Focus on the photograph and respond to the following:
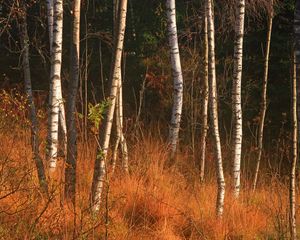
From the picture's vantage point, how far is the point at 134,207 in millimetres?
5797

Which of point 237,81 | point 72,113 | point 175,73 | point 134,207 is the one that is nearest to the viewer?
point 72,113

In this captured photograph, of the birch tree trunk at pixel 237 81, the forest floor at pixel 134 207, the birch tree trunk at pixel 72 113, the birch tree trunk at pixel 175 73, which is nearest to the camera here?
the forest floor at pixel 134 207

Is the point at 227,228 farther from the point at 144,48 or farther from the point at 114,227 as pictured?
the point at 144,48

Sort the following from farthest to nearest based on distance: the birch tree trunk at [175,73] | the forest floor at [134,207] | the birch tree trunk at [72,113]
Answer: the birch tree trunk at [175,73] → the birch tree trunk at [72,113] → the forest floor at [134,207]

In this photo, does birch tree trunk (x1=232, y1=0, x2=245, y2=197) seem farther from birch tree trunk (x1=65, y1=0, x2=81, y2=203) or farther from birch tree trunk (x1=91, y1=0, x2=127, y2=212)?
birch tree trunk (x1=65, y1=0, x2=81, y2=203)

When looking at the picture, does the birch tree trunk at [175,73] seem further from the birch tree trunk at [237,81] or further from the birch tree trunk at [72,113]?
the birch tree trunk at [72,113]

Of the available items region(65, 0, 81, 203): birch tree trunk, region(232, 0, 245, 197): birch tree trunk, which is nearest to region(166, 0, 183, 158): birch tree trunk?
region(232, 0, 245, 197): birch tree trunk

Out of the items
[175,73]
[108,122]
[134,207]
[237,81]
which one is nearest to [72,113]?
[108,122]

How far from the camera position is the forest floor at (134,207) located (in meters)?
4.80

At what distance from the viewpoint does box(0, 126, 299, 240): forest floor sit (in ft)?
15.7

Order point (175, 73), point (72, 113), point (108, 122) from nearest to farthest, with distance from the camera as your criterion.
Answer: point (108, 122) < point (72, 113) < point (175, 73)

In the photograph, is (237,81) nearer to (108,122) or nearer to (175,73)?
(108,122)

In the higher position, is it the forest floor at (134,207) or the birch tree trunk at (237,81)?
the birch tree trunk at (237,81)

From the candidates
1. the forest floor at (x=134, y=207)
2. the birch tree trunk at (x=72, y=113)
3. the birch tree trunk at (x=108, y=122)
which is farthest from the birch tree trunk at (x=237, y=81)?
the birch tree trunk at (x=72, y=113)
